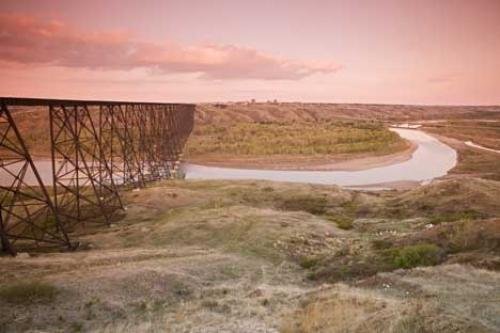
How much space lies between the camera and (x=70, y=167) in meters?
62.2

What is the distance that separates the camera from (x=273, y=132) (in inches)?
3568

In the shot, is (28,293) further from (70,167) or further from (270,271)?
(70,167)

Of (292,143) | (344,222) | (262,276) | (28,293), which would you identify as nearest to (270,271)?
(262,276)

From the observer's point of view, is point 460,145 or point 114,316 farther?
point 460,145

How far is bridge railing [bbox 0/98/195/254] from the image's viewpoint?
2206 cm

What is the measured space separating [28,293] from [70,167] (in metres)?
50.3

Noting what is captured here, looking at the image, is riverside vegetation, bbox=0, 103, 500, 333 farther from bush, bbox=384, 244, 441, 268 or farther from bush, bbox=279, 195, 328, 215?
bush, bbox=279, 195, 328, 215

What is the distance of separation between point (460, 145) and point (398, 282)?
74.7 m

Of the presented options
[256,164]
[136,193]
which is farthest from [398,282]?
[256,164]

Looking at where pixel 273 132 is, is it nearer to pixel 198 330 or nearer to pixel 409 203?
pixel 409 203

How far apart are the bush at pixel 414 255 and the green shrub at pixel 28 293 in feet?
40.4

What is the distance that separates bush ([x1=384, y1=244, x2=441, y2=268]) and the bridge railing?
45.5ft

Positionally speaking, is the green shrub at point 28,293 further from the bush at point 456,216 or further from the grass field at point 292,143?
the grass field at point 292,143

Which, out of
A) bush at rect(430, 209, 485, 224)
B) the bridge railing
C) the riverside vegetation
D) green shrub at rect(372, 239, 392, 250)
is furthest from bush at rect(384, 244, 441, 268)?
the bridge railing
